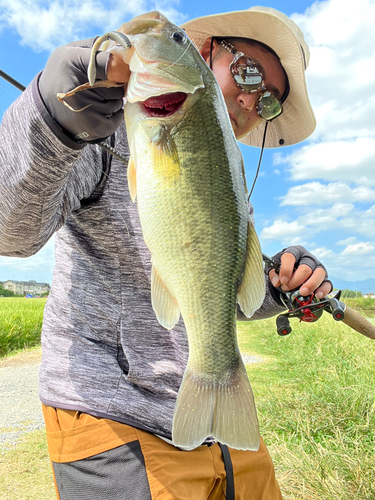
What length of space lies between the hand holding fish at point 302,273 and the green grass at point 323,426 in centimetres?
226

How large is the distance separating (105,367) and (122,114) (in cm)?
122

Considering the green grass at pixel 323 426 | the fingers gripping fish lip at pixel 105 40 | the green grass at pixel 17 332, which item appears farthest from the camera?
the green grass at pixel 17 332

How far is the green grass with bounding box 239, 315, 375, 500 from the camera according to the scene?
3631mm

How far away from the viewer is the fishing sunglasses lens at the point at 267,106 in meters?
2.72

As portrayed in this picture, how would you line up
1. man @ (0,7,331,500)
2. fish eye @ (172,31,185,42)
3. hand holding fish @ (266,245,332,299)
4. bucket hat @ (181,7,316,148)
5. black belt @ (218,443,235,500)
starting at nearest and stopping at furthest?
fish eye @ (172,31,185,42) → man @ (0,7,331,500) → black belt @ (218,443,235,500) → hand holding fish @ (266,245,332,299) → bucket hat @ (181,7,316,148)

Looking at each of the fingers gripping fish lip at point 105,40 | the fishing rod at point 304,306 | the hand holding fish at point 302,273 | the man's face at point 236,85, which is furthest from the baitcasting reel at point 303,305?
the fingers gripping fish lip at point 105,40

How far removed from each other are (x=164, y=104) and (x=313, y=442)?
444 cm

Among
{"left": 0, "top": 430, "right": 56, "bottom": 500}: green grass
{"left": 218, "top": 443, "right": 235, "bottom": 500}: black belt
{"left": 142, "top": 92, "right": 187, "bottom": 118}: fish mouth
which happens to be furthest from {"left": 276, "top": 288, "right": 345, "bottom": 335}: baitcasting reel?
{"left": 0, "top": 430, "right": 56, "bottom": 500}: green grass

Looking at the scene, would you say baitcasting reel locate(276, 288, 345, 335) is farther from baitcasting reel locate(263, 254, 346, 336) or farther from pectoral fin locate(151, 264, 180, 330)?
pectoral fin locate(151, 264, 180, 330)

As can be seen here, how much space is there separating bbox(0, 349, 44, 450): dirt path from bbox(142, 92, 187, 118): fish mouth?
5642mm

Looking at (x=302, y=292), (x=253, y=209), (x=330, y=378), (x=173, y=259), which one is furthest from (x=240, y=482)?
(x=330, y=378)

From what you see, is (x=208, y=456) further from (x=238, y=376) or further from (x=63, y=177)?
(x=63, y=177)

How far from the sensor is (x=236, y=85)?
2582 millimetres

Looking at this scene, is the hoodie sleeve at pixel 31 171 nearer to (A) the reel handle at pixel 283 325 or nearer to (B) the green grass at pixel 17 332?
(A) the reel handle at pixel 283 325
